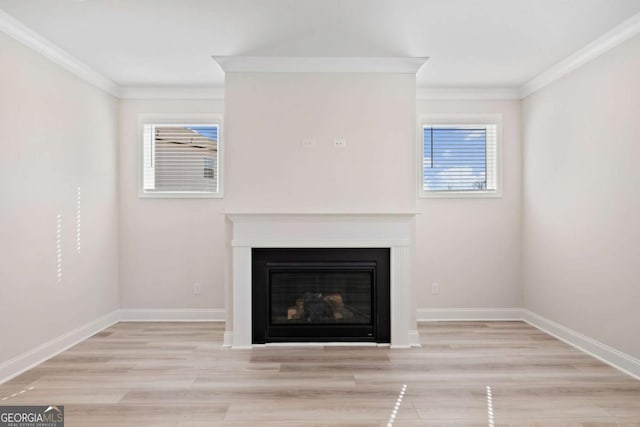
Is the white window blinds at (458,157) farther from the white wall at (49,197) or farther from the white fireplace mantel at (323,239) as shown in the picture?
the white wall at (49,197)

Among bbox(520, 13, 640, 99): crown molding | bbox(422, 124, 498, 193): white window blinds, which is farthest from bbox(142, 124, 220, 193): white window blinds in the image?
bbox(520, 13, 640, 99): crown molding

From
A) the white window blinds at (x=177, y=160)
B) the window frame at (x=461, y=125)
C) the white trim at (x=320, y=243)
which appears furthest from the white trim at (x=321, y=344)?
the white window blinds at (x=177, y=160)

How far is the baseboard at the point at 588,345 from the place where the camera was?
3.57m

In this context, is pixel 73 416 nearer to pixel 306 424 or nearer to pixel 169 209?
pixel 306 424

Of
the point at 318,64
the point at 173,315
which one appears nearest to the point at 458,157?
the point at 318,64

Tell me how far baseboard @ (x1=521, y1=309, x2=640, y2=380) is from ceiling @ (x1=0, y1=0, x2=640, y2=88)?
97.7 inches

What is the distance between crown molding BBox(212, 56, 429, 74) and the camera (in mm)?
4281

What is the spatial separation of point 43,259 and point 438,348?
3419 mm

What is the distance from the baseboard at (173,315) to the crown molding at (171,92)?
2393mm

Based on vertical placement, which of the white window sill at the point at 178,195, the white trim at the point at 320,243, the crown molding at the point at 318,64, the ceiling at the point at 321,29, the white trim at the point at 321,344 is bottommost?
the white trim at the point at 321,344

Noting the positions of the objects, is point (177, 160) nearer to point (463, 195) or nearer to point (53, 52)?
point (53, 52)

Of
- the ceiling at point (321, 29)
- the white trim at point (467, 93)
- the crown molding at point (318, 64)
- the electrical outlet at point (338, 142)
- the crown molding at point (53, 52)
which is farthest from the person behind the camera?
the white trim at point (467, 93)

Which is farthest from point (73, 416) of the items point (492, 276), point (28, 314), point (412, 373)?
point (492, 276)

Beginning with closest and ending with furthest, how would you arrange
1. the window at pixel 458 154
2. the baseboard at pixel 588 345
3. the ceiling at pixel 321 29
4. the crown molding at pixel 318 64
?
the ceiling at pixel 321 29 → the baseboard at pixel 588 345 → the crown molding at pixel 318 64 → the window at pixel 458 154
